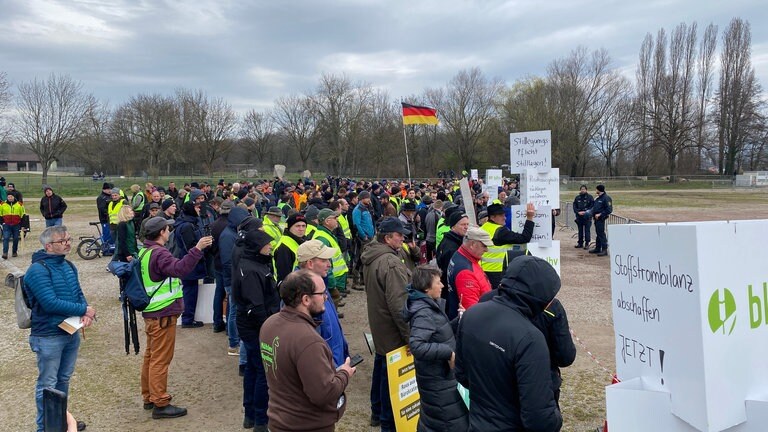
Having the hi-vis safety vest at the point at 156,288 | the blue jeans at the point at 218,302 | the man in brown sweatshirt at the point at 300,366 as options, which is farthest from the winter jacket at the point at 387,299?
the blue jeans at the point at 218,302

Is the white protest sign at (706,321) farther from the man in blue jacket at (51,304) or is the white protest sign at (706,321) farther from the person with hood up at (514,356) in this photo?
the man in blue jacket at (51,304)

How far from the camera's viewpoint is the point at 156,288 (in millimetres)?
4836

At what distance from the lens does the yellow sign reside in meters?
4.20

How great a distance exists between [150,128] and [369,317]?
53.4 metres

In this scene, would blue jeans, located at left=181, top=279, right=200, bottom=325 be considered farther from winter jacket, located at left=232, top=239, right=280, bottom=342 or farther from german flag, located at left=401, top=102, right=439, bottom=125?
german flag, located at left=401, top=102, right=439, bottom=125

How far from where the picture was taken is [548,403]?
8.33 ft

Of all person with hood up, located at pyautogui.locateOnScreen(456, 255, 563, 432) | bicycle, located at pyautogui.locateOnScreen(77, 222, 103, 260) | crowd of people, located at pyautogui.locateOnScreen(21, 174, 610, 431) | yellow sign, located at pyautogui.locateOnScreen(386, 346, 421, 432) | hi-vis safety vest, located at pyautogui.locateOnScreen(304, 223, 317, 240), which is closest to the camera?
person with hood up, located at pyautogui.locateOnScreen(456, 255, 563, 432)

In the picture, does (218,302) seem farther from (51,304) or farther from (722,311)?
(722,311)

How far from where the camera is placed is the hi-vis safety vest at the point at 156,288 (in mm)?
4836

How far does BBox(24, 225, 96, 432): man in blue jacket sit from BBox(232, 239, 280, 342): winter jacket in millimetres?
1306

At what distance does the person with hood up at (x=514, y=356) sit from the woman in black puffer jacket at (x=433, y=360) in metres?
0.71

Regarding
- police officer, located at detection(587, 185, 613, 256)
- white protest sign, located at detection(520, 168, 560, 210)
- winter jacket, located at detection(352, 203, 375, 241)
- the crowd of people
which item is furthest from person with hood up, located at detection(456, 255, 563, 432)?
police officer, located at detection(587, 185, 613, 256)

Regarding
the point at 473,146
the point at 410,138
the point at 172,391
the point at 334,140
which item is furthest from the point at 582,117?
the point at 172,391

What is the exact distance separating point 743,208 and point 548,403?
3393 centimetres
